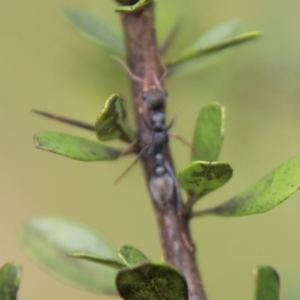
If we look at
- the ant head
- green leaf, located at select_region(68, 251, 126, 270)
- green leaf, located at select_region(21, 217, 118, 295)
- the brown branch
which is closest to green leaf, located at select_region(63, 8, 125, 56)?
the brown branch

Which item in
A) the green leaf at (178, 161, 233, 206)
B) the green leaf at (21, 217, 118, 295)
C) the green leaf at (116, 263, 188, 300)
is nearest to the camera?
the green leaf at (116, 263, 188, 300)

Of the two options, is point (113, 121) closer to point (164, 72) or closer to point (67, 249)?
point (164, 72)

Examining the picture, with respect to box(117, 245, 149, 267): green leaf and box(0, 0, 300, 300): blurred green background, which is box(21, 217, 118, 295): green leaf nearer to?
box(0, 0, 300, 300): blurred green background

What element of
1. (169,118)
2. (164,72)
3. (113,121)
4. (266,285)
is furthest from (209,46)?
(169,118)

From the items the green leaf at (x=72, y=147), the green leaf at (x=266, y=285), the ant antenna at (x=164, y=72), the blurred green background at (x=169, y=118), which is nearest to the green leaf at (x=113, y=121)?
the green leaf at (x=72, y=147)

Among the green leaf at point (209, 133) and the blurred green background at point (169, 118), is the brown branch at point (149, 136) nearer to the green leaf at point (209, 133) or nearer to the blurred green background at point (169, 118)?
the green leaf at point (209, 133)
